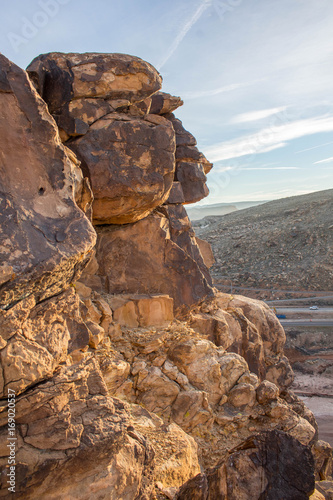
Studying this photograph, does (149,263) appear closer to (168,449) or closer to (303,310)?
(168,449)

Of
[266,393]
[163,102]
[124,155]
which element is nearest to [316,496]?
[266,393]

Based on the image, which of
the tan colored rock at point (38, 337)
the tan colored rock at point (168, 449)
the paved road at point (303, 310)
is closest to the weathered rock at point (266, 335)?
the tan colored rock at point (168, 449)

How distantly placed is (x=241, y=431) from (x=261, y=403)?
0.81 m

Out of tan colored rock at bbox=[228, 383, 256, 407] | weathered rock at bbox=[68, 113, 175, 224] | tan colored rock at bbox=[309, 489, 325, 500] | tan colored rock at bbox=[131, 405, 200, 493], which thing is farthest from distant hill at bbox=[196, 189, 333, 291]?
tan colored rock at bbox=[131, 405, 200, 493]

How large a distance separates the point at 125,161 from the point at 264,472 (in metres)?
6.28

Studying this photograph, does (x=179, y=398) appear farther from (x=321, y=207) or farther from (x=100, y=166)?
(x=321, y=207)

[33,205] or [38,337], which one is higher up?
[33,205]

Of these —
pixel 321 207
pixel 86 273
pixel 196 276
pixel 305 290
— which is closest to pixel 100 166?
pixel 86 273

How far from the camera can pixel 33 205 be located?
4562 millimetres

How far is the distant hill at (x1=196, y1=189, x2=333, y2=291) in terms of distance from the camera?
34438mm

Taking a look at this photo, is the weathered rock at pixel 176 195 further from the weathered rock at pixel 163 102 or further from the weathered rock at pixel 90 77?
the weathered rock at pixel 90 77

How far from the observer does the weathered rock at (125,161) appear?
23.3 ft

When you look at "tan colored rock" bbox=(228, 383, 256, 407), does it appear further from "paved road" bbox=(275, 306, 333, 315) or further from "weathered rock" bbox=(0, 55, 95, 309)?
"paved road" bbox=(275, 306, 333, 315)

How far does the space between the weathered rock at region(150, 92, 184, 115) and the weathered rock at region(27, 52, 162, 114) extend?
1.43 meters
